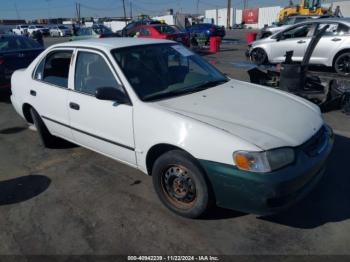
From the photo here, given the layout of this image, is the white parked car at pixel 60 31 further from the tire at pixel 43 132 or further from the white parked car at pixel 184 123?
the white parked car at pixel 184 123

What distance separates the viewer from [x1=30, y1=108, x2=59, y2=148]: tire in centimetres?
444

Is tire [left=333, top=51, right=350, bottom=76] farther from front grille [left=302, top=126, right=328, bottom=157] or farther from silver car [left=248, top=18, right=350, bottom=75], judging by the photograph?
front grille [left=302, top=126, right=328, bottom=157]

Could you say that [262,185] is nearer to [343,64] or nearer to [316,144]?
[316,144]

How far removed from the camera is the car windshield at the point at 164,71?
3170mm

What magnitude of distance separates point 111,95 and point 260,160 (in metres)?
1.58

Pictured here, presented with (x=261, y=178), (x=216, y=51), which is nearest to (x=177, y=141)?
(x=261, y=178)

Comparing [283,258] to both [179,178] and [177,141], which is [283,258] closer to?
[179,178]

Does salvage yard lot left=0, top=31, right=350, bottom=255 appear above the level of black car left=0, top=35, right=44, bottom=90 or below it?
below

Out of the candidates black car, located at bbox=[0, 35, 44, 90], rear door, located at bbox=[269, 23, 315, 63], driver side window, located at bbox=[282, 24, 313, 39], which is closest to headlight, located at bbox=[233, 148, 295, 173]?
black car, located at bbox=[0, 35, 44, 90]

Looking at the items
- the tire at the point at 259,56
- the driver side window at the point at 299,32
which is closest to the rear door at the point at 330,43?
the driver side window at the point at 299,32

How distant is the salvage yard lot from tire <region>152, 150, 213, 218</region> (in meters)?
0.14

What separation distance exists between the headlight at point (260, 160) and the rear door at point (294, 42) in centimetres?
800

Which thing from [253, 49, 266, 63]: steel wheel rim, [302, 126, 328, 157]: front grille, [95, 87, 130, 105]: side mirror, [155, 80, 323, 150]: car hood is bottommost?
[253, 49, 266, 63]: steel wheel rim

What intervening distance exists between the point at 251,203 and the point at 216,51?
16.2m
